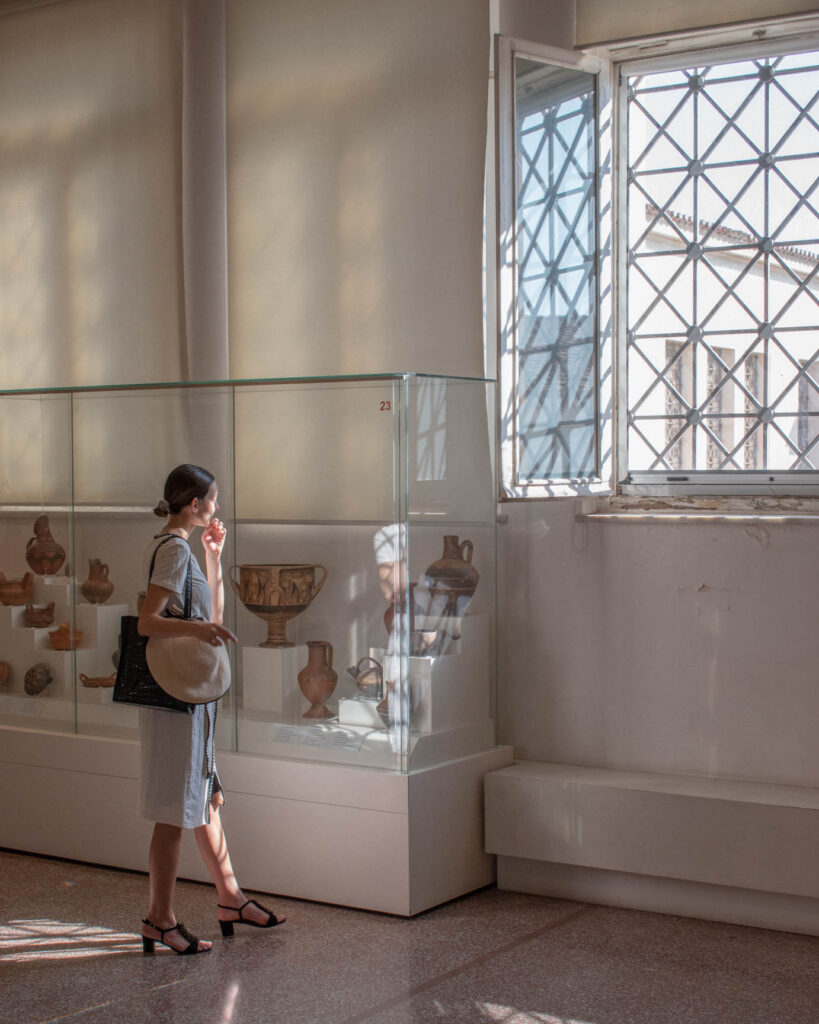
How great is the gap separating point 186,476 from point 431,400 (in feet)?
3.25

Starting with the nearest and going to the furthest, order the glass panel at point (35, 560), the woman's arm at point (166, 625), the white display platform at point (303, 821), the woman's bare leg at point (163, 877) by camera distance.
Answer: the woman's arm at point (166, 625)
the woman's bare leg at point (163, 877)
the white display platform at point (303, 821)
the glass panel at point (35, 560)

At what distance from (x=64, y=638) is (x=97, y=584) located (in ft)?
1.01

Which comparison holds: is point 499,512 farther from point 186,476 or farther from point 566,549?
point 186,476

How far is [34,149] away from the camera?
6.70m

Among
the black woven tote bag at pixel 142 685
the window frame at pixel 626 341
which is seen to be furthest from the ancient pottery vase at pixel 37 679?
the window frame at pixel 626 341

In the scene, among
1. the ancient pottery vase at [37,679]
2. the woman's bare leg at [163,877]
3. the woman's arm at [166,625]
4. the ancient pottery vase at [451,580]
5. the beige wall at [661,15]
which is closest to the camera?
the woman's arm at [166,625]

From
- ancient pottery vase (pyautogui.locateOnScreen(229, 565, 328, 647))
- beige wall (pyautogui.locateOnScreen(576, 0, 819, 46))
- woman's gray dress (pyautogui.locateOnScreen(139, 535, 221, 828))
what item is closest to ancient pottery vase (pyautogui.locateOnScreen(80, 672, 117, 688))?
ancient pottery vase (pyautogui.locateOnScreen(229, 565, 328, 647))

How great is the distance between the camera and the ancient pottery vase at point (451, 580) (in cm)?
449

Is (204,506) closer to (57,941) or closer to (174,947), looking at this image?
(174,947)

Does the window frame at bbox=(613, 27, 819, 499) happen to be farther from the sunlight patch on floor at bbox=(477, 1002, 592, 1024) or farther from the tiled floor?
the sunlight patch on floor at bbox=(477, 1002, 592, 1024)

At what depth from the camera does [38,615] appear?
17.3ft

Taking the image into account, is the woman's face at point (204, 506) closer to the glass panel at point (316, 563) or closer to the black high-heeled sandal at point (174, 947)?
the glass panel at point (316, 563)

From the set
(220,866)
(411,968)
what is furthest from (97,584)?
(411,968)

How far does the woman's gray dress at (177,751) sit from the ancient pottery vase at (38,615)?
1.44m
